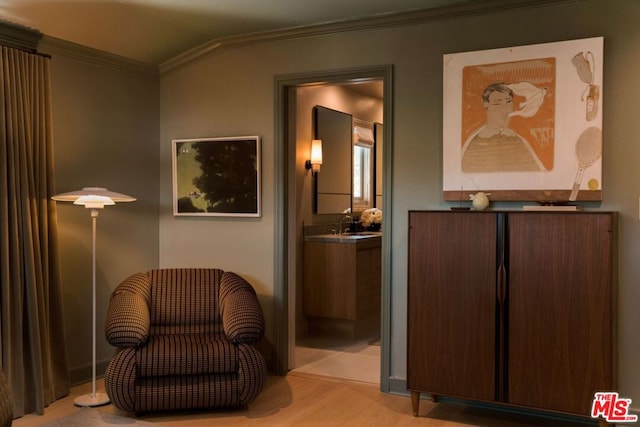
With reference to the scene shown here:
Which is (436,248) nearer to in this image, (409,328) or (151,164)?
(409,328)

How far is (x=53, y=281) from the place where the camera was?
3756 millimetres

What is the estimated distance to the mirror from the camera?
18.0ft

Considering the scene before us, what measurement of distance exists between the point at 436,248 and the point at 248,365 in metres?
1.29

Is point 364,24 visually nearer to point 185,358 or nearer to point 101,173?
point 101,173

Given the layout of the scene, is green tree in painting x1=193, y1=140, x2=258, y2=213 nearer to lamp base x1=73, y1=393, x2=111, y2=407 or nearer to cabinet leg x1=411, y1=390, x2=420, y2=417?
lamp base x1=73, y1=393, x2=111, y2=407

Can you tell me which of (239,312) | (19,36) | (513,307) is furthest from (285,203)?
(19,36)

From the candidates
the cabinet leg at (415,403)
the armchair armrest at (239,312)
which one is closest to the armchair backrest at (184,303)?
the armchair armrest at (239,312)

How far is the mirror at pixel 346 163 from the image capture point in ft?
18.0

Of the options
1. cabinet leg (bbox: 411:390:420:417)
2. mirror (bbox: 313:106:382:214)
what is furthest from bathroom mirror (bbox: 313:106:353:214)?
cabinet leg (bbox: 411:390:420:417)

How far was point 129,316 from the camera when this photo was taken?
346 centimetres

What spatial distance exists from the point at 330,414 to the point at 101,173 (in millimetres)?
2328

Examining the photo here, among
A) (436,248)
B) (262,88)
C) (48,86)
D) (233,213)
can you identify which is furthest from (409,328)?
(48,86)

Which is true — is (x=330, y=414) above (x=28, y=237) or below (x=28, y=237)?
below

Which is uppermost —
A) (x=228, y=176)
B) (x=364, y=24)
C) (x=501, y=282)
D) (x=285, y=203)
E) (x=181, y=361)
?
(x=364, y=24)
